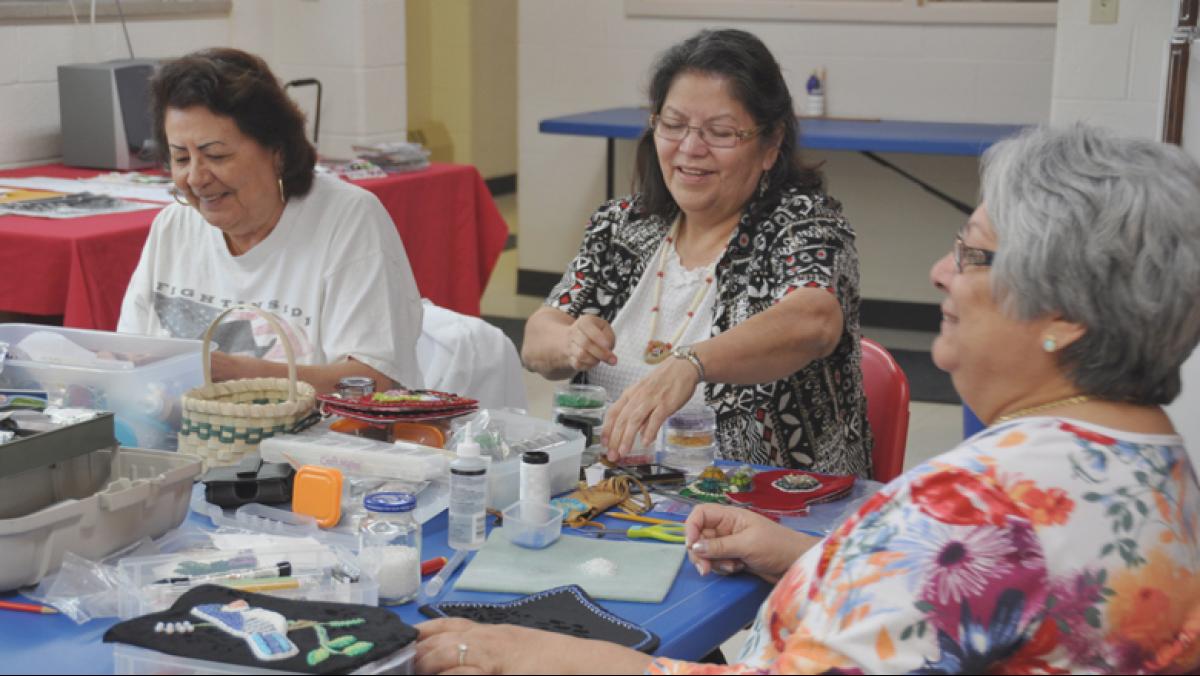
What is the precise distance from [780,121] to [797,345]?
18.5 inches

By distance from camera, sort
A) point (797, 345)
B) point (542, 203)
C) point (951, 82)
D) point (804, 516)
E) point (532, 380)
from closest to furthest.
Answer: point (804, 516) < point (797, 345) < point (532, 380) < point (951, 82) < point (542, 203)

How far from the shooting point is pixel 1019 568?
4.10 feet

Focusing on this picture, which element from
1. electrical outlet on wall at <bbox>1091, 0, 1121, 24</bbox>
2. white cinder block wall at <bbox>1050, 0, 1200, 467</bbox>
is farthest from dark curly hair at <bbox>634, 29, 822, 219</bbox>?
electrical outlet on wall at <bbox>1091, 0, 1121, 24</bbox>

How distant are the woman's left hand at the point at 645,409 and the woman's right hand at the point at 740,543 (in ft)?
1.02

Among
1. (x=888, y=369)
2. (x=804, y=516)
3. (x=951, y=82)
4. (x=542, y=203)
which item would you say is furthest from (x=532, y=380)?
(x=804, y=516)

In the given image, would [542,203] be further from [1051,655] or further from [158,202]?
[1051,655]

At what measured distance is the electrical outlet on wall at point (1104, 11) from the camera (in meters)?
4.30

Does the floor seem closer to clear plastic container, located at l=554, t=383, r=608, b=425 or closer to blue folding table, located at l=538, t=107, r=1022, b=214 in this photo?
blue folding table, located at l=538, t=107, r=1022, b=214

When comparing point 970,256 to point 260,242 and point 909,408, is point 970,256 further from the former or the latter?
point 909,408

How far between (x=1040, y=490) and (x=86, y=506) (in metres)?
1.08

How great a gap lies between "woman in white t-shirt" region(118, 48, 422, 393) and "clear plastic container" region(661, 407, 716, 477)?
70cm

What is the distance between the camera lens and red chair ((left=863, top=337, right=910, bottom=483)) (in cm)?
257

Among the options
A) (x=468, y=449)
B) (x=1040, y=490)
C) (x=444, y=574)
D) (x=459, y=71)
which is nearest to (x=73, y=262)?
(x=468, y=449)

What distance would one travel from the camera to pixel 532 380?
5.46m
